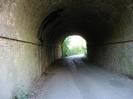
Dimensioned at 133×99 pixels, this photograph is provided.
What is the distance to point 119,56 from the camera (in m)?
11.6

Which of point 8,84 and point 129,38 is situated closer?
point 8,84

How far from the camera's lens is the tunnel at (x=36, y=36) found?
4.85 m

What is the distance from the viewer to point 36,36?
393 inches

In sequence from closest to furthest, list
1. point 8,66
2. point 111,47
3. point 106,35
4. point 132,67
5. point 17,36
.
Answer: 1. point 8,66
2. point 17,36
3. point 132,67
4. point 111,47
5. point 106,35

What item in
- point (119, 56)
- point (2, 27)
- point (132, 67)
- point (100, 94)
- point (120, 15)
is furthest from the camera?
point (119, 56)

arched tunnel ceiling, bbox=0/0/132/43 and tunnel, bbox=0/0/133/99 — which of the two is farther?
arched tunnel ceiling, bbox=0/0/132/43

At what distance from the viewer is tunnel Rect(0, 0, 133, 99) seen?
4852 mm

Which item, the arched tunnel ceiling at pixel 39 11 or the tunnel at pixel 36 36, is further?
the arched tunnel ceiling at pixel 39 11

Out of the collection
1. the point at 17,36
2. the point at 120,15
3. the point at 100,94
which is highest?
the point at 120,15

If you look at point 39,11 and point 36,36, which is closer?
point 39,11

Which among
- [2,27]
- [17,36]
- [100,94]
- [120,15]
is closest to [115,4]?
[120,15]

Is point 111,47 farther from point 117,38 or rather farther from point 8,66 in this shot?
point 8,66

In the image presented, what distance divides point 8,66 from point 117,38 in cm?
854

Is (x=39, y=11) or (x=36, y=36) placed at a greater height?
(x=39, y=11)
